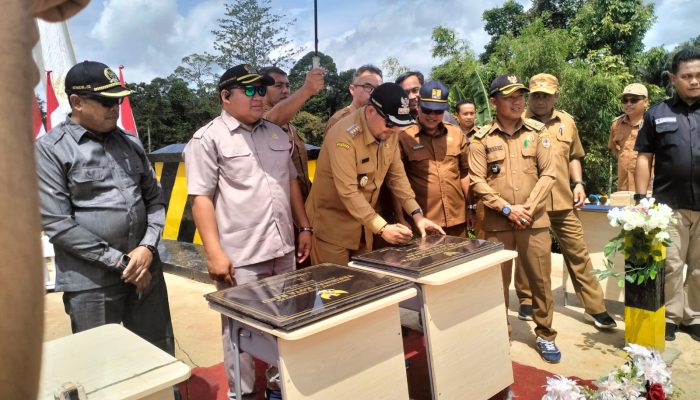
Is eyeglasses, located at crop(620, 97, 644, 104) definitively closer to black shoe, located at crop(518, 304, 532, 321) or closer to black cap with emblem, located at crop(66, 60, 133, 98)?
black shoe, located at crop(518, 304, 532, 321)

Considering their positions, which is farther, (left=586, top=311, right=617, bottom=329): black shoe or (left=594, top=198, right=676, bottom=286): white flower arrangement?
(left=586, top=311, right=617, bottom=329): black shoe

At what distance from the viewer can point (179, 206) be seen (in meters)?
6.15

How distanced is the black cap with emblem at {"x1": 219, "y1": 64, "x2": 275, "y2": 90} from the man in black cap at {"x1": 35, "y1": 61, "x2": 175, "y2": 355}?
0.51 metres

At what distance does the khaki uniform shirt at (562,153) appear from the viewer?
377cm

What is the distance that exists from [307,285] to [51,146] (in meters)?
1.34

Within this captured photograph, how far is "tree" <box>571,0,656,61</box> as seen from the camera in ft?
50.5

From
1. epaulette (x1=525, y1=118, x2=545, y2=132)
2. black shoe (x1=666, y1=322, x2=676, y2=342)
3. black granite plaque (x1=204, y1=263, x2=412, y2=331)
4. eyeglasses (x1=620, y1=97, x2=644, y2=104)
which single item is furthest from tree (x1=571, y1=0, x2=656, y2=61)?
black granite plaque (x1=204, y1=263, x2=412, y2=331)

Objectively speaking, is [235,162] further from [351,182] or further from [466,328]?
[466,328]

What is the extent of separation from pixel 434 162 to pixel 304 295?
1.99 meters

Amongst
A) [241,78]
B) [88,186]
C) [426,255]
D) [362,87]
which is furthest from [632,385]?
[362,87]

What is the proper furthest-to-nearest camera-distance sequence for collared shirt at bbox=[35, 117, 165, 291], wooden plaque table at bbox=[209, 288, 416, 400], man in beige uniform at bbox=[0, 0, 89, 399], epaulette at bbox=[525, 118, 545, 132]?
1. epaulette at bbox=[525, 118, 545, 132]
2. collared shirt at bbox=[35, 117, 165, 291]
3. wooden plaque table at bbox=[209, 288, 416, 400]
4. man in beige uniform at bbox=[0, 0, 89, 399]

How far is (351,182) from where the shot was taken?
2684 millimetres

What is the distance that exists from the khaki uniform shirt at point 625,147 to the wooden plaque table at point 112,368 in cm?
514

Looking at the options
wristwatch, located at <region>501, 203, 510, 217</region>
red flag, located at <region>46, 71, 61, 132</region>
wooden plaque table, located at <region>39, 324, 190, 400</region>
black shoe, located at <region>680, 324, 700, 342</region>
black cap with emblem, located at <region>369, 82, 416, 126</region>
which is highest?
red flag, located at <region>46, 71, 61, 132</region>
